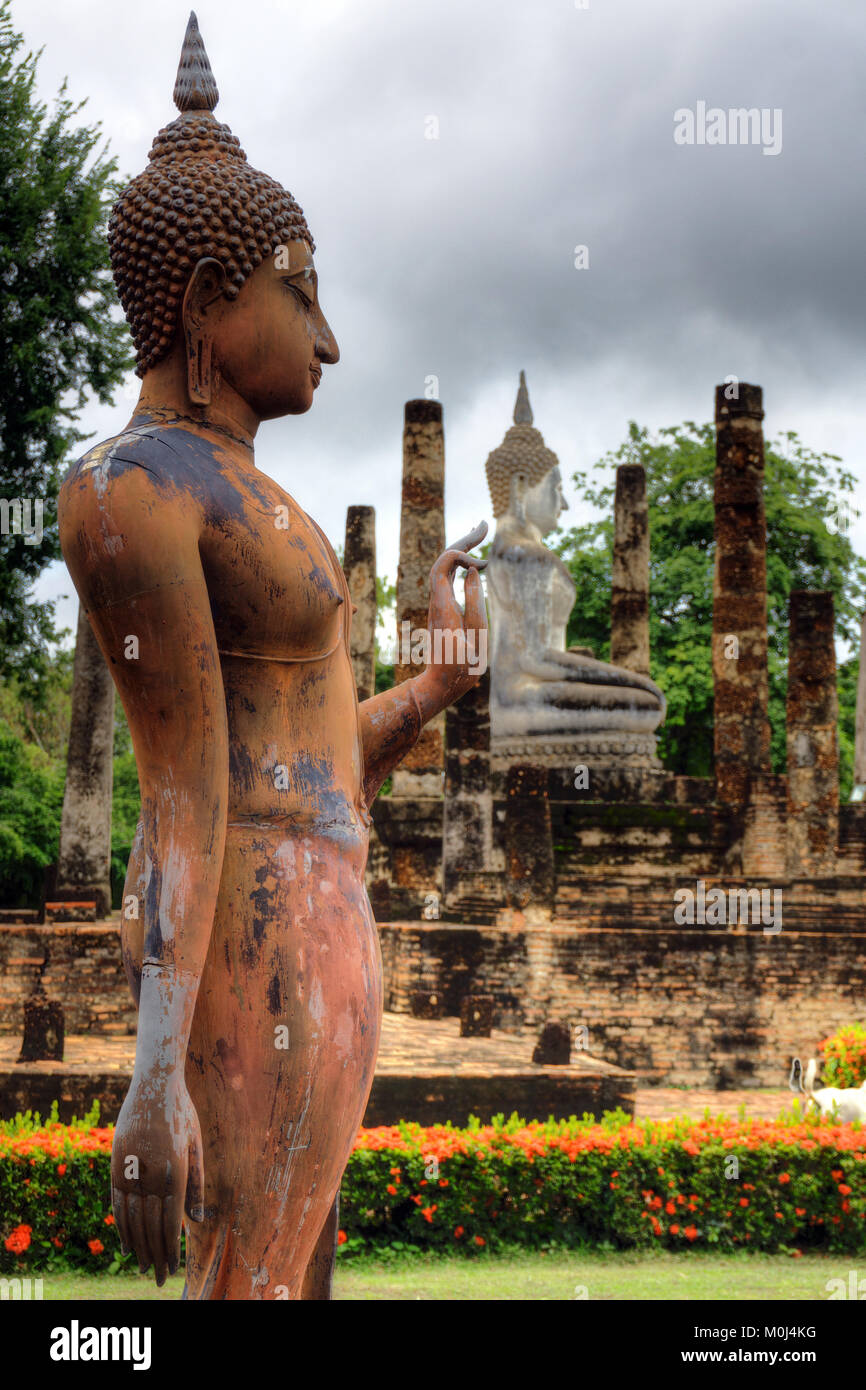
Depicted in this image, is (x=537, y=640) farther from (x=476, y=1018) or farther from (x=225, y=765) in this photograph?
(x=225, y=765)

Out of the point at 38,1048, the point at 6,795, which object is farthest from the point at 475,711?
the point at 6,795

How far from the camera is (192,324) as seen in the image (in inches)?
101

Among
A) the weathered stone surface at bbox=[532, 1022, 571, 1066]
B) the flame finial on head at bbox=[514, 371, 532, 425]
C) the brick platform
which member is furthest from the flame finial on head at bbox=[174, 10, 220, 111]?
the flame finial on head at bbox=[514, 371, 532, 425]

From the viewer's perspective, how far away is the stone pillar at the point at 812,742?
15297 millimetres

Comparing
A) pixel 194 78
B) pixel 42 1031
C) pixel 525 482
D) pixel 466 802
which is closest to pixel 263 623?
pixel 194 78

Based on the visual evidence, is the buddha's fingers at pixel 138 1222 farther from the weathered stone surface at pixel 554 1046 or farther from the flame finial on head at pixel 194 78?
the weathered stone surface at pixel 554 1046

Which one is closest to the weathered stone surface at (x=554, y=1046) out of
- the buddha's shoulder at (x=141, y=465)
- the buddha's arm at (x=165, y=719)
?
the buddha's arm at (x=165, y=719)

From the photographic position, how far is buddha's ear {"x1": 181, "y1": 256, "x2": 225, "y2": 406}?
255cm

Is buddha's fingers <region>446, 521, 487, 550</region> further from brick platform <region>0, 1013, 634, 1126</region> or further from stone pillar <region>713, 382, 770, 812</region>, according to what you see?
stone pillar <region>713, 382, 770, 812</region>

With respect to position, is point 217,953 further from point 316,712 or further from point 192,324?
A: point 192,324

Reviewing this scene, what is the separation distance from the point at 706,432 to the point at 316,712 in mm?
28552

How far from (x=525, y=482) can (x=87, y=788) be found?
23.4 ft

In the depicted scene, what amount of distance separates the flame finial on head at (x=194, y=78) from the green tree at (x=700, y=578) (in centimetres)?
2308
